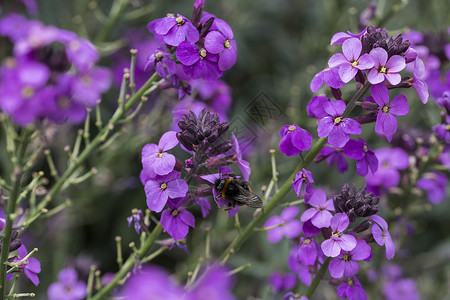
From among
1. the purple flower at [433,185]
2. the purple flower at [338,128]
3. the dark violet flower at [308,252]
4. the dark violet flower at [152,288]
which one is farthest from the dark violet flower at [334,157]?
the dark violet flower at [152,288]

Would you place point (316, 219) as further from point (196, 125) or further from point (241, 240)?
point (196, 125)

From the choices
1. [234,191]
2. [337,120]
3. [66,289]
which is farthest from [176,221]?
[66,289]

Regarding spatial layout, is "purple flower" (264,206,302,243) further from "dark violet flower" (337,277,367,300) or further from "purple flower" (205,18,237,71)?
"purple flower" (205,18,237,71)

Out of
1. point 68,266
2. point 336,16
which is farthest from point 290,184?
point 336,16

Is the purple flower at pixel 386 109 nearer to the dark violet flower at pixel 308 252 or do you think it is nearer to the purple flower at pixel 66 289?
the dark violet flower at pixel 308 252

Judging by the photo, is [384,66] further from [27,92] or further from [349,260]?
[27,92]

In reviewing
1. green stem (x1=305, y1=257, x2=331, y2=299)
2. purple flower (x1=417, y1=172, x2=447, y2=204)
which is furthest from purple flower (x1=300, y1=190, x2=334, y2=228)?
purple flower (x1=417, y1=172, x2=447, y2=204)
